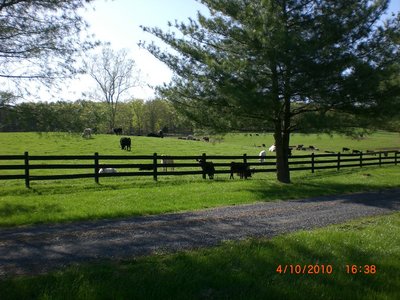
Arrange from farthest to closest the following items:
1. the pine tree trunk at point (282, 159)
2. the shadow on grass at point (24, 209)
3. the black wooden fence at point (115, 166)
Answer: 1. the pine tree trunk at point (282, 159)
2. the black wooden fence at point (115, 166)
3. the shadow on grass at point (24, 209)

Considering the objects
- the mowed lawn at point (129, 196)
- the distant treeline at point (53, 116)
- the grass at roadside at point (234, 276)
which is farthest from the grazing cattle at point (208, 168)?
the grass at roadside at point (234, 276)

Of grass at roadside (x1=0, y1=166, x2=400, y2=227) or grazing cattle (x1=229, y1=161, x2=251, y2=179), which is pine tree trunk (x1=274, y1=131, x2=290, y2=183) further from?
grazing cattle (x1=229, y1=161, x2=251, y2=179)

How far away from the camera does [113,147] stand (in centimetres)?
3956

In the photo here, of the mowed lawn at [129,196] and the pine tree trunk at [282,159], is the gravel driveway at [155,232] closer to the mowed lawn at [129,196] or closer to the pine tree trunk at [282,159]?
the mowed lawn at [129,196]

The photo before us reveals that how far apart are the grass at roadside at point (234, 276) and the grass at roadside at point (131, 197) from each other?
4883 mm

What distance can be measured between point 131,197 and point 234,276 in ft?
28.9

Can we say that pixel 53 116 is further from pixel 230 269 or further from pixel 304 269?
pixel 304 269

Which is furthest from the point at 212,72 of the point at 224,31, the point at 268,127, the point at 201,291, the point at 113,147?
the point at 113,147

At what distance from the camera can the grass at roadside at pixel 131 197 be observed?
11.2 m

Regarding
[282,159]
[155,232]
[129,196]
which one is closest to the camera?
[155,232]

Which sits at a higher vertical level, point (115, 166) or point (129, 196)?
point (115, 166)
